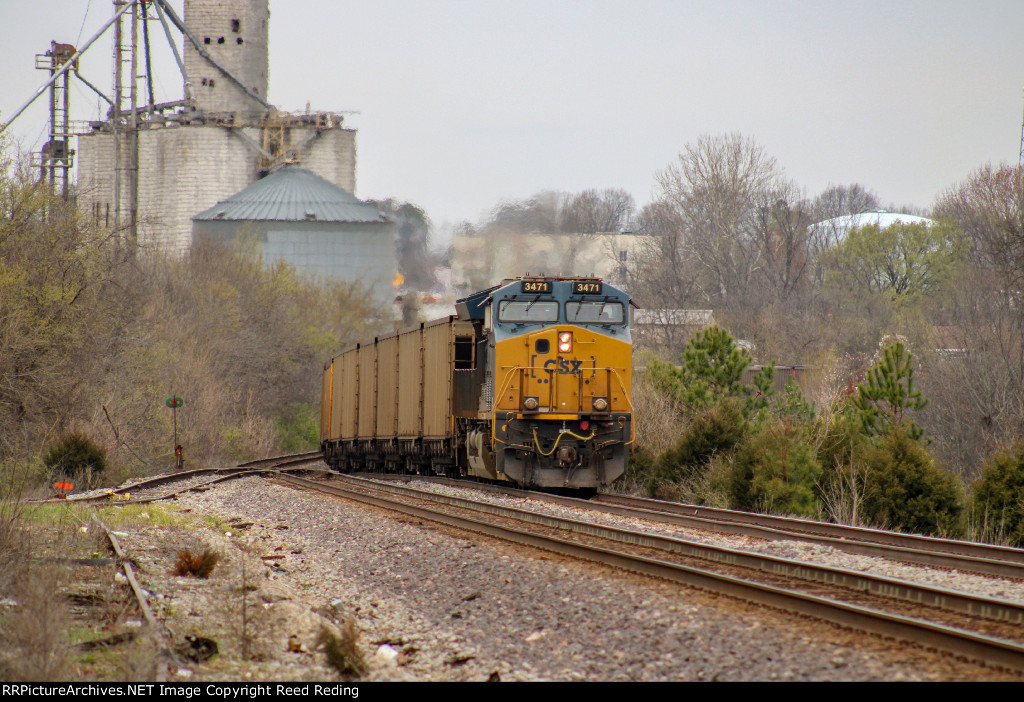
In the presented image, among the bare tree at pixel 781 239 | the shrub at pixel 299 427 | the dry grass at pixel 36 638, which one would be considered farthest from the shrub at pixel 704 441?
the bare tree at pixel 781 239

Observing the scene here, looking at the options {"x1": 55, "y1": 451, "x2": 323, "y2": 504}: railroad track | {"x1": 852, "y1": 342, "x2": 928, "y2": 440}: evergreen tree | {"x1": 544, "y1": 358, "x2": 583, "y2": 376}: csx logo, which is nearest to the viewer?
{"x1": 544, "y1": 358, "x2": 583, "y2": 376}: csx logo

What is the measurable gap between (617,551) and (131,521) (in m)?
7.96

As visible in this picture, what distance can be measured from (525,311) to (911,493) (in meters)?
6.98

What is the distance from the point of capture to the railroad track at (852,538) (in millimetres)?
10430

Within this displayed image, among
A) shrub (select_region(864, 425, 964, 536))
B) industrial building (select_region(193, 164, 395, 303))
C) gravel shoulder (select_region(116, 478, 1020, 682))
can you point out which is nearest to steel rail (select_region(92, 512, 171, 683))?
gravel shoulder (select_region(116, 478, 1020, 682))

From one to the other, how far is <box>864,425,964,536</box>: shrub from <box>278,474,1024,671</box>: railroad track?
5764 mm

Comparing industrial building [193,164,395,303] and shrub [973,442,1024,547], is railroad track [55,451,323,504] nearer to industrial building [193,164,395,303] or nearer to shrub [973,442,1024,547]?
shrub [973,442,1024,547]

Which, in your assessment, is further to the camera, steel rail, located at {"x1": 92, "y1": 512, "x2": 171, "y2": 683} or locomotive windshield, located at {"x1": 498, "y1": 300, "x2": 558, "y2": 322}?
locomotive windshield, located at {"x1": 498, "y1": 300, "x2": 558, "y2": 322}

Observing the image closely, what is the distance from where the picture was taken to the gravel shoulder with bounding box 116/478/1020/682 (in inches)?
261

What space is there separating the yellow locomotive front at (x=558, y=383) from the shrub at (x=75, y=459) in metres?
12.4

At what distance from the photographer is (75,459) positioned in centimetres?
2606

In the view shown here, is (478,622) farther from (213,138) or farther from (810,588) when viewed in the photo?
(213,138)

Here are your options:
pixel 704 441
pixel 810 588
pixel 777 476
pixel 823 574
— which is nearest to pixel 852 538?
pixel 823 574

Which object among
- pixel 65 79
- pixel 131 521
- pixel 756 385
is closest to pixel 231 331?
pixel 65 79
